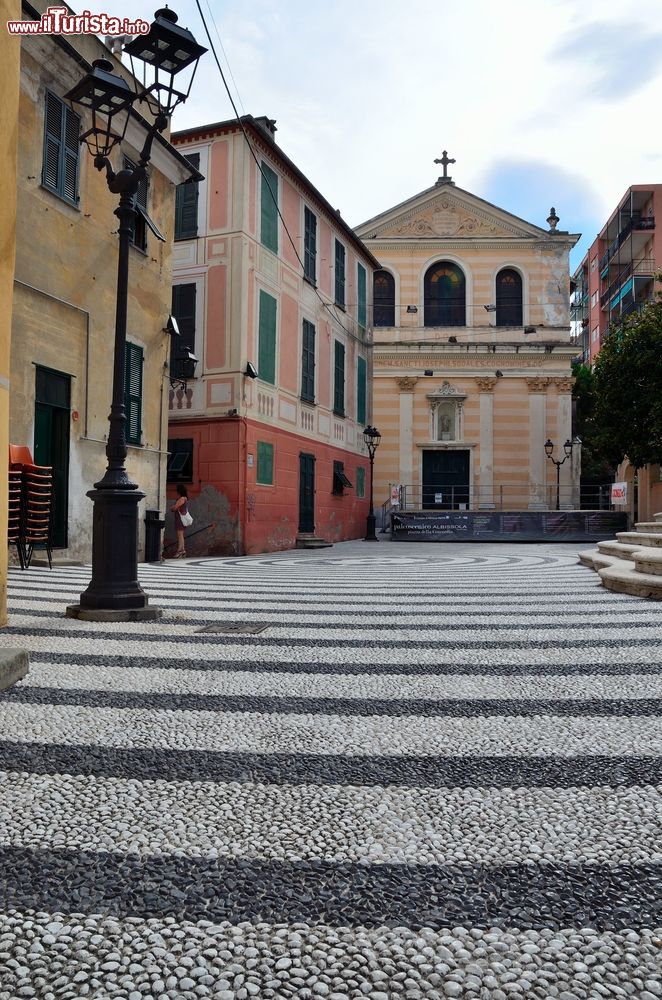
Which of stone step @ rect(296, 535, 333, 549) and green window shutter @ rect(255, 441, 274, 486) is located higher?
green window shutter @ rect(255, 441, 274, 486)

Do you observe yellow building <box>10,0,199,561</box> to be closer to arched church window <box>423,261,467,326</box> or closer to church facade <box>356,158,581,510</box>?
church facade <box>356,158,581,510</box>

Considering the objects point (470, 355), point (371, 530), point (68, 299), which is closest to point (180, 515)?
point (68, 299)

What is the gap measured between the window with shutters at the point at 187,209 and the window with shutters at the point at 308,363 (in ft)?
12.7

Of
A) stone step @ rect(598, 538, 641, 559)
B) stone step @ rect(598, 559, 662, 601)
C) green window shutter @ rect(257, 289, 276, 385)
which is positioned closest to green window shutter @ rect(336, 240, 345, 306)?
green window shutter @ rect(257, 289, 276, 385)

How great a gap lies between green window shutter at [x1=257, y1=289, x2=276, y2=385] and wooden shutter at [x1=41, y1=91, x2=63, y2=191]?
610 cm

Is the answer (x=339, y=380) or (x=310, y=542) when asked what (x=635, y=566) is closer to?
(x=310, y=542)

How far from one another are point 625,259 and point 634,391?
78.1 ft

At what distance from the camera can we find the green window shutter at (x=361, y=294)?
22922 millimetres

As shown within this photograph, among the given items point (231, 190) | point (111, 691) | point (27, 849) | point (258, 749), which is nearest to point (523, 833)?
point (258, 749)

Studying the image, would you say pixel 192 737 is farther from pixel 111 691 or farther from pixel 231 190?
pixel 231 190

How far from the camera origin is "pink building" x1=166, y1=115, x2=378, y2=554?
1541 centimetres

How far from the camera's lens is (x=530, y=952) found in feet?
4.55

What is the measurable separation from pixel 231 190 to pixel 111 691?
14.5 meters

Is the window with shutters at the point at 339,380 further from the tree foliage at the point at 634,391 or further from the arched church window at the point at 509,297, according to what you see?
the arched church window at the point at 509,297
